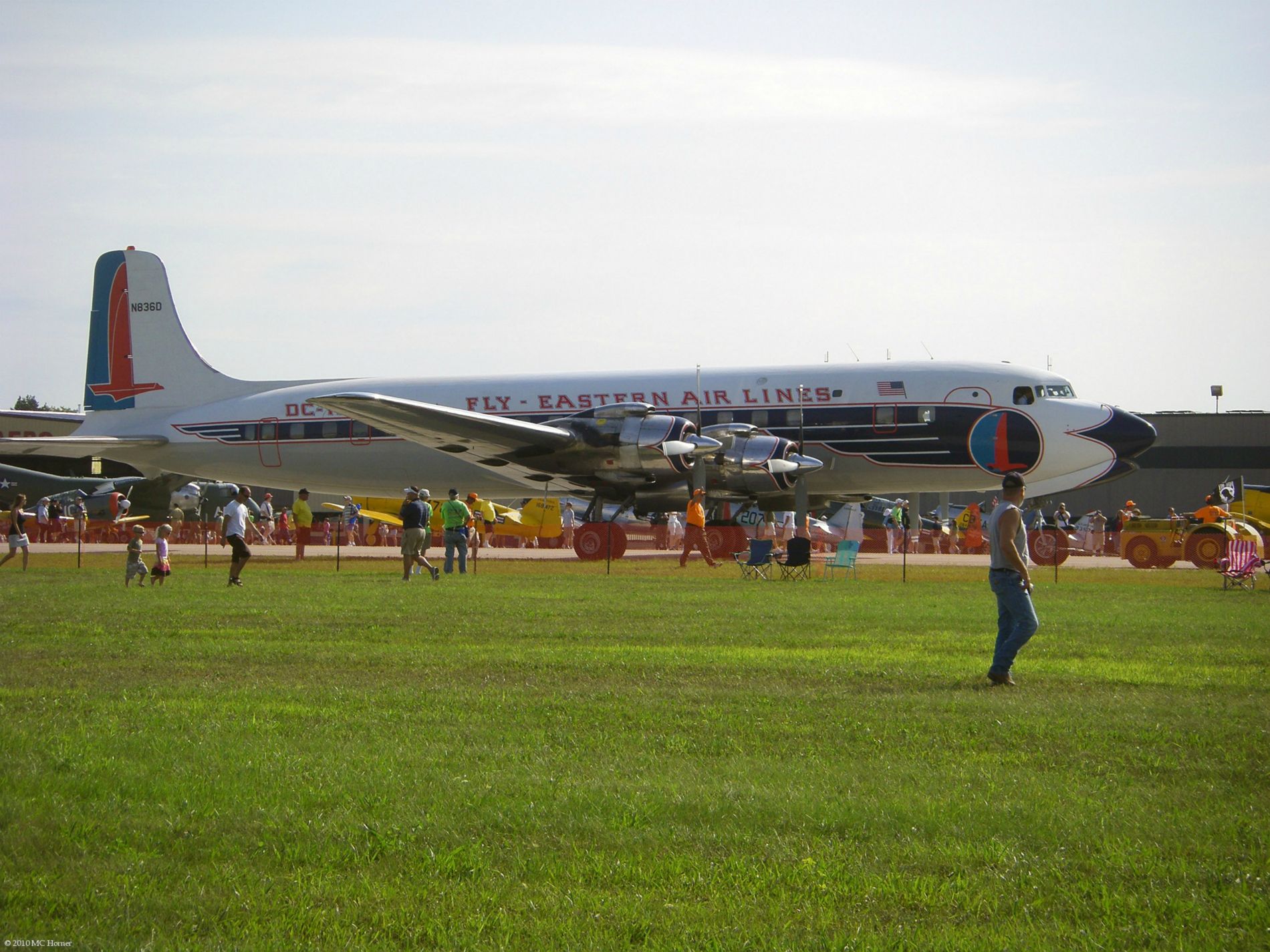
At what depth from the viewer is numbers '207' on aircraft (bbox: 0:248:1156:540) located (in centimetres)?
2889

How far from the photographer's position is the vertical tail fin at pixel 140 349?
37281 mm

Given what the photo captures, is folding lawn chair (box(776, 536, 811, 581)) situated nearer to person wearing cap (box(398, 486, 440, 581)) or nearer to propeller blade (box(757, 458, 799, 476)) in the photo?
propeller blade (box(757, 458, 799, 476))

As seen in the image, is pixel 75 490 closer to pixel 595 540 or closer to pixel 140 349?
pixel 140 349

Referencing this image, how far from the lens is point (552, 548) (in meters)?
41.4

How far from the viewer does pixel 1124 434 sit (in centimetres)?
2958

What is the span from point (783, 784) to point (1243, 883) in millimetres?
2258

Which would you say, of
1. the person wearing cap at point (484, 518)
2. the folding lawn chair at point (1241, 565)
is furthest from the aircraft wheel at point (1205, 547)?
the person wearing cap at point (484, 518)

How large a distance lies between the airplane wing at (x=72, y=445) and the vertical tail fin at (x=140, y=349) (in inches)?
65.2

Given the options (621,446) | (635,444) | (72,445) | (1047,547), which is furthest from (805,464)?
(72,445)

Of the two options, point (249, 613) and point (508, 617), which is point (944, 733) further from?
point (249, 613)

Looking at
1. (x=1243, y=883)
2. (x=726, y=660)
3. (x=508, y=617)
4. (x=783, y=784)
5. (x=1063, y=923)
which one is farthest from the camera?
(x=508, y=617)

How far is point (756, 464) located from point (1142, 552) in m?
9.74

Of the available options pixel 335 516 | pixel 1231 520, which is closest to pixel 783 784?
pixel 1231 520

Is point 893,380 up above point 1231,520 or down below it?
above
